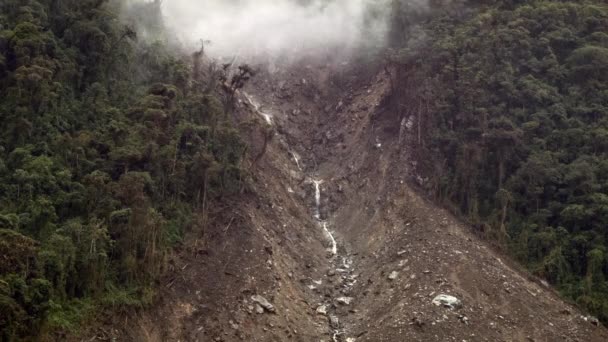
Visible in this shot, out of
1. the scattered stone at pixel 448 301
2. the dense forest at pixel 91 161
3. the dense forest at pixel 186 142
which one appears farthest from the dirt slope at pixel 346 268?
the dense forest at pixel 91 161

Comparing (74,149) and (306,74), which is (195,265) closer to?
(74,149)

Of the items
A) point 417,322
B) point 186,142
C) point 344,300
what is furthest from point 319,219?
point 417,322

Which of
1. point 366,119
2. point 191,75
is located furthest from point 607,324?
point 191,75

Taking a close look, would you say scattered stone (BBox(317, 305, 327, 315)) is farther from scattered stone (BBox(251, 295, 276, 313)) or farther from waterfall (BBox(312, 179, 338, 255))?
waterfall (BBox(312, 179, 338, 255))

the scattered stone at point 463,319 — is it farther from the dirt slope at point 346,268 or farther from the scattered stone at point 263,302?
the scattered stone at point 263,302

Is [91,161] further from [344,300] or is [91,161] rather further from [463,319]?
[463,319]
